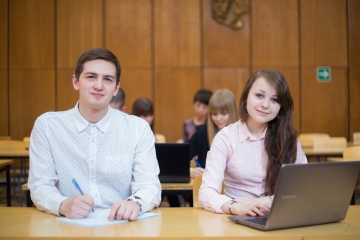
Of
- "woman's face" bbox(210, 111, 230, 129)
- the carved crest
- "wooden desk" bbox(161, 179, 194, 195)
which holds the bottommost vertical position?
"wooden desk" bbox(161, 179, 194, 195)

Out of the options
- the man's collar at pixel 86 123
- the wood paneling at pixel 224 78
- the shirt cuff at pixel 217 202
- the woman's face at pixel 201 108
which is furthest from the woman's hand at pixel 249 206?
the wood paneling at pixel 224 78

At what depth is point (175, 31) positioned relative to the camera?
8.55 m

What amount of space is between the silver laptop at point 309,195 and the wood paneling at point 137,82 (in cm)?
669

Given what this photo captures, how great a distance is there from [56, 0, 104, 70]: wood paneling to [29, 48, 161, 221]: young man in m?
6.22

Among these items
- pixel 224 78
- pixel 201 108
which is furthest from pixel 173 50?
pixel 201 108

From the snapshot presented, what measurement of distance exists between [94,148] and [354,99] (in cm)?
735

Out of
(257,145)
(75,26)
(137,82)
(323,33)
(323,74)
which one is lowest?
Answer: (257,145)

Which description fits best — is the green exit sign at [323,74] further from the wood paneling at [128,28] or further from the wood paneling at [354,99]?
the wood paneling at [128,28]

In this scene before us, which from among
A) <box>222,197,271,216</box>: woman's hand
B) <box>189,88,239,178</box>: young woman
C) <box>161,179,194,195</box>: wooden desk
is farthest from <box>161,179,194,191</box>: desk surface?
<box>222,197,271,216</box>: woman's hand

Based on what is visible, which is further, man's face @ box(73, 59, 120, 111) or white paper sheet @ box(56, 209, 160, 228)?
man's face @ box(73, 59, 120, 111)

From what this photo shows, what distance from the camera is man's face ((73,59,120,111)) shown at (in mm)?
2381

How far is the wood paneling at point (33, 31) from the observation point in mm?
8508

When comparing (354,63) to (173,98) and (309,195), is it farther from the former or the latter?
(309,195)

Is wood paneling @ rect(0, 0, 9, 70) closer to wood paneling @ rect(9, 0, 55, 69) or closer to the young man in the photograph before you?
wood paneling @ rect(9, 0, 55, 69)
